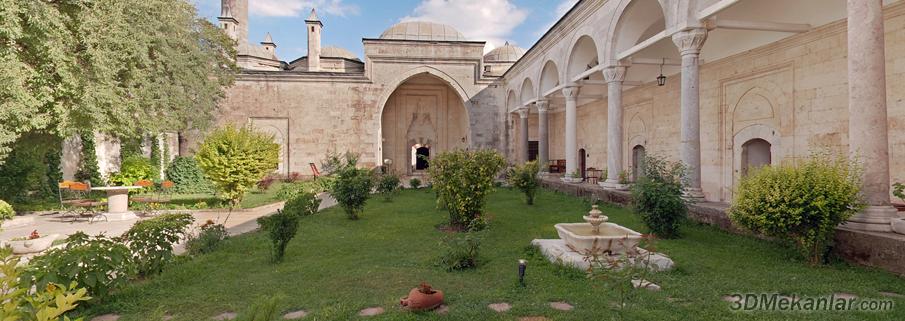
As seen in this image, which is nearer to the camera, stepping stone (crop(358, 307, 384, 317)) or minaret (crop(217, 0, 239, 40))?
stepping stone (crop(358, 307, 384, 317))

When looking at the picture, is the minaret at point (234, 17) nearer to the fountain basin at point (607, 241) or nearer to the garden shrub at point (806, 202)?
the fountain basin at point (607, 241)

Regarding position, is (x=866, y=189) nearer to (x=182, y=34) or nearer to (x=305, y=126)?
(x=182, y=34)

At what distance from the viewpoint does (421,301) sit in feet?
11.4

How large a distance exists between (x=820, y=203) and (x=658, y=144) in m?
8.90

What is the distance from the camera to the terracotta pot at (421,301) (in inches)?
137

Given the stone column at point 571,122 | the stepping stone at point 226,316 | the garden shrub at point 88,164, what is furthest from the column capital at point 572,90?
the garden shrub at point 88,164

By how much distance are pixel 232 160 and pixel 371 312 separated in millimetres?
8190

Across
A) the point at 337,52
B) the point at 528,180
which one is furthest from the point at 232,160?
the point at 337,52

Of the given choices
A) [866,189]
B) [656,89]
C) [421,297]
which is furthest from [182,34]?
[866,189]

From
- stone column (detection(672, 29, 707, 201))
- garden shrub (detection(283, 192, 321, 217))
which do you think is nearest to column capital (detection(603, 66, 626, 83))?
stone column (detection(672, 29, 707, 201))

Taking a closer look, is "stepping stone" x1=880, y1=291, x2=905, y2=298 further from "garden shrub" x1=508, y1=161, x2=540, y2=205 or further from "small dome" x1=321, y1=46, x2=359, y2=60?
"small dome" x1=321, y1=46, x2=359, y2=60

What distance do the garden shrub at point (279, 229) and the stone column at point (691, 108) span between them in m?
6.82

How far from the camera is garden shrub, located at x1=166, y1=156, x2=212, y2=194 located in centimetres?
1617

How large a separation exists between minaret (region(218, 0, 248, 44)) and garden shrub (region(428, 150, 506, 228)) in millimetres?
21302
